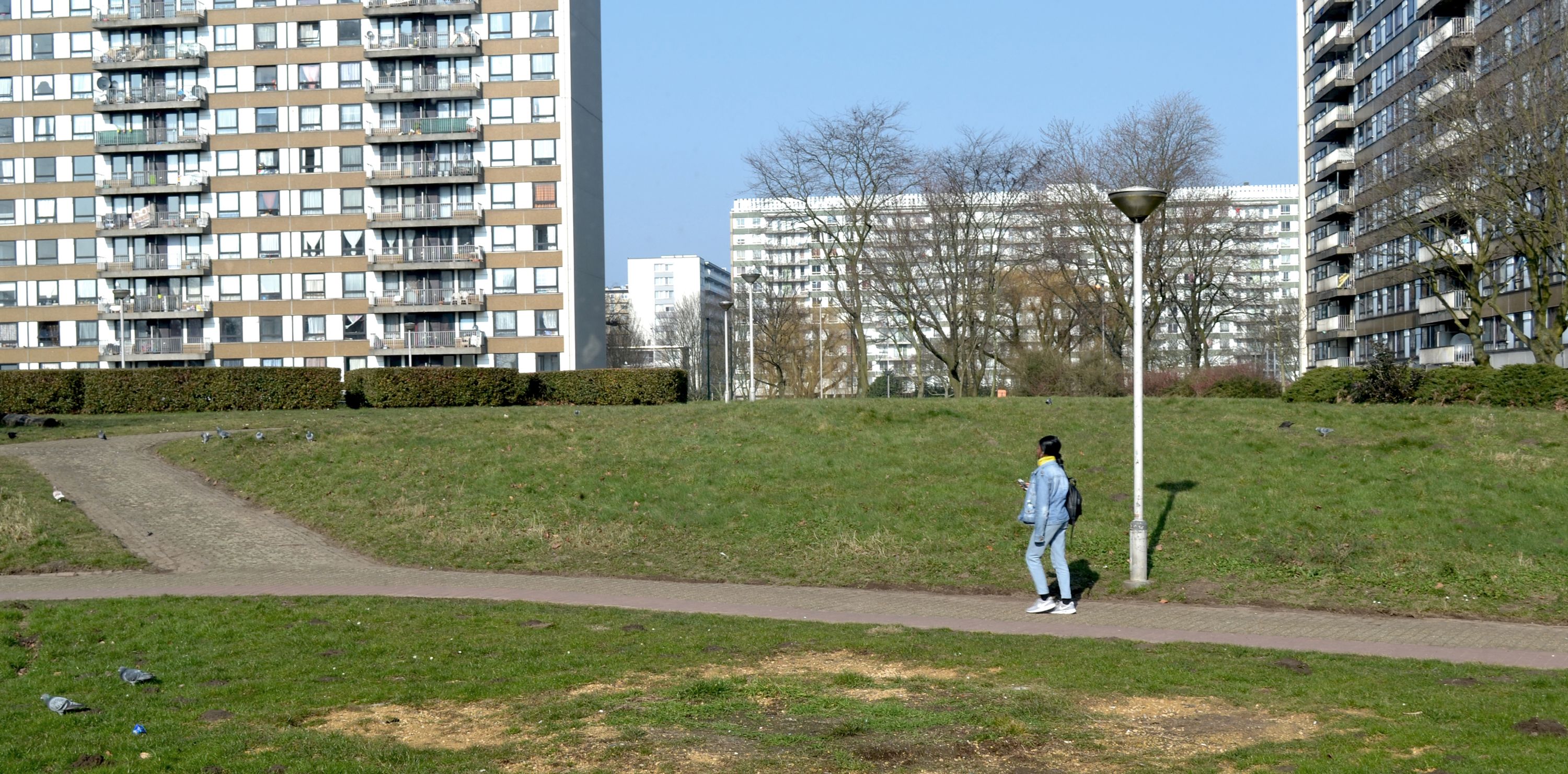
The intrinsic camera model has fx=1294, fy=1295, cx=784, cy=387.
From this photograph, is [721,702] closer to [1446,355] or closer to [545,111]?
[545,111]

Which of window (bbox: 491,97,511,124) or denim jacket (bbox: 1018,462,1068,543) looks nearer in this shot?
denim jacket (bbox: 1018,462,1068,543)

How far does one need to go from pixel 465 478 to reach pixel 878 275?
36.5m

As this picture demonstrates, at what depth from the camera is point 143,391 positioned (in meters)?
41.8

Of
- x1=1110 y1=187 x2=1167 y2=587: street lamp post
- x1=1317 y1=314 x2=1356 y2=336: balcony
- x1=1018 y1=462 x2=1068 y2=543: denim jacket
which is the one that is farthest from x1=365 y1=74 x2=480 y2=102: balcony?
x1=1018 y1=462 x2=1068 y2=543: denim jacket

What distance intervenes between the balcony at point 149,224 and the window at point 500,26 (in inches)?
739

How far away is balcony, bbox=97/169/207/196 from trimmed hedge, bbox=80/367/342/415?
31.6 m

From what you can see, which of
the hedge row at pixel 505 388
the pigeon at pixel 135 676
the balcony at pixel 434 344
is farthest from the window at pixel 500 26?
the pigeon at pixel 135 676

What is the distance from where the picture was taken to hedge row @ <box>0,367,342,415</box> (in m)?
41.6

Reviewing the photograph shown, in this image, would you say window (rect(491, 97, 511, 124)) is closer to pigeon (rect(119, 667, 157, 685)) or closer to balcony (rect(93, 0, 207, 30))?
balcony (rect(93, 0, 207, 30))

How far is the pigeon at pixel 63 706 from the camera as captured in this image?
28.2 ft

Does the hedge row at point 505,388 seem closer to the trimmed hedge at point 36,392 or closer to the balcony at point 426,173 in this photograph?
the trimmed hedge at point 36,392

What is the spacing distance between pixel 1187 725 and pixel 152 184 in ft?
244

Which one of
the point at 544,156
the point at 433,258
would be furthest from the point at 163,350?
the point at 544,156

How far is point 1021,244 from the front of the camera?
61.3 metres
